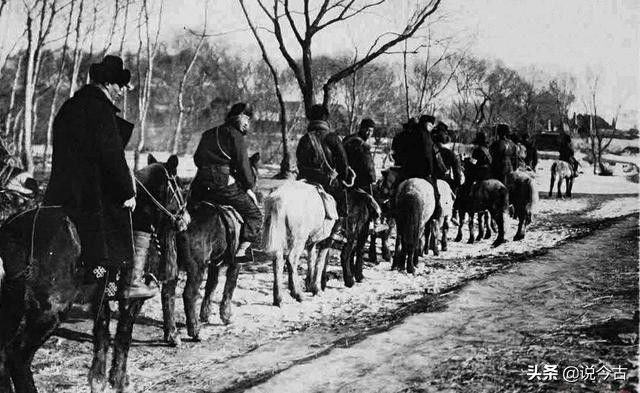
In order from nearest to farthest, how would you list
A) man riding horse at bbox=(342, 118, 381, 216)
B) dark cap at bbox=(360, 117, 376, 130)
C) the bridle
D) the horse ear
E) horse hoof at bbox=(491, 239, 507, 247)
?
the bridle
the horse ear
man riding horse at bbox=(342, 118, 381, 216)
dark cap at bbox=(360, 117, 376, 130)
horse hoof at bbox=(491, 239, 507, 247)

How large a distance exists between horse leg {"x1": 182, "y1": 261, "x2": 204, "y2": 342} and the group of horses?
11 millimetres

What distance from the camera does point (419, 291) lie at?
30.0 feet

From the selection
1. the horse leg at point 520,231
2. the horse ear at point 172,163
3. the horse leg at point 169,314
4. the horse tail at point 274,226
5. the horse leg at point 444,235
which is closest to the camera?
the horse ear at point 172,163

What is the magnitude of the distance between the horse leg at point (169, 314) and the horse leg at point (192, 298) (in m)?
0.20

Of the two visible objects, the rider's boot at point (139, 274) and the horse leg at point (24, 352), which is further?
the rider's boot at point (139, 274)

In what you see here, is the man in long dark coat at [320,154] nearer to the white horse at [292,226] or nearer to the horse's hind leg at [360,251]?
the white horse at [292,226]

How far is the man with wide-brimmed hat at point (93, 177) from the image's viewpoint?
4.77m

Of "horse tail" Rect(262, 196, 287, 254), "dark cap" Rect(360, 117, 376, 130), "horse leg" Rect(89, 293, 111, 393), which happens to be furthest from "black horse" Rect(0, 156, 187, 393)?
"dark cap" Rect(360, 117, 376, 130)

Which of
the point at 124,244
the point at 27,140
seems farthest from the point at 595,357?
the point at 27,140

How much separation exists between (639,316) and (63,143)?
5391 mm

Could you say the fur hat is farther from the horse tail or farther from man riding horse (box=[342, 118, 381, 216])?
man riding horse (box=[342, 118, 381, 216])

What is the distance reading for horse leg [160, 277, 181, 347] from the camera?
6516 mm

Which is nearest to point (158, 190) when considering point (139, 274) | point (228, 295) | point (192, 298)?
point (139, 274)

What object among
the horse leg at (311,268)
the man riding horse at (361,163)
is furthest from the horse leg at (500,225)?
the horse leg at (311,268)
